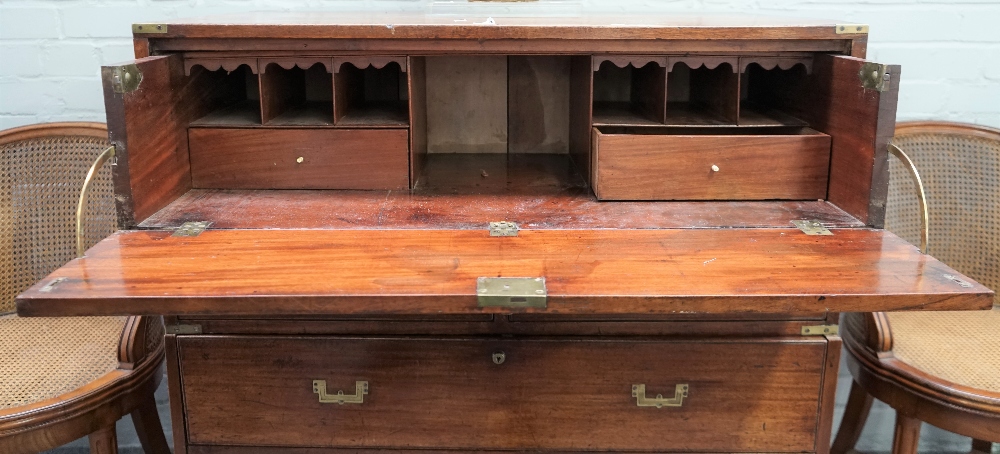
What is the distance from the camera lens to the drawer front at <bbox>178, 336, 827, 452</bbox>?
1229 mm

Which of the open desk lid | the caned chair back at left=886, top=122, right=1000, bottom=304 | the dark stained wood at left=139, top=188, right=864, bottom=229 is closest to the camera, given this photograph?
the open desk lid

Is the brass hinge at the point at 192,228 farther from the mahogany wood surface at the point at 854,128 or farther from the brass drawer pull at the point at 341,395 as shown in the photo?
the mahogany wood surface at the point at 854,128

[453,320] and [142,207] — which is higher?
[142,207]

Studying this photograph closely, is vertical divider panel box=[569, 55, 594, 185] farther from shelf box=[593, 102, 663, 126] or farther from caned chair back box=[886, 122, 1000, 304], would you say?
caned chair back box=[886, 122, 1000, 304]

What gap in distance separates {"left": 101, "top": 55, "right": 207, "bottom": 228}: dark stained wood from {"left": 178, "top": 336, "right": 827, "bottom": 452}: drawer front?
0.25 meters

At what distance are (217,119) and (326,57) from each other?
0.92 feet

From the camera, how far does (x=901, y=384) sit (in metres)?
1.51

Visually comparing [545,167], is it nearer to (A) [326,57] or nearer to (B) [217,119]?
(A) [326,57]

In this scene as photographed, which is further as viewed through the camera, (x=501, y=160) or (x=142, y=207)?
(x=501, y=160)

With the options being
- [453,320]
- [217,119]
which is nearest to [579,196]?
[453,320]

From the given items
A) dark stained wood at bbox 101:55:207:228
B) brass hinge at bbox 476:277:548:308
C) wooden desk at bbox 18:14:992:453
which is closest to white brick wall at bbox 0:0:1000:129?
wooden desk at bbox 18:14:992:453

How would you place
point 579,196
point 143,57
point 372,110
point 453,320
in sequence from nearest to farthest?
1. point 453,320
2. point 143,57
3. point 579,196
4. point 372,110

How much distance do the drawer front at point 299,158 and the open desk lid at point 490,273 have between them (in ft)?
0.81

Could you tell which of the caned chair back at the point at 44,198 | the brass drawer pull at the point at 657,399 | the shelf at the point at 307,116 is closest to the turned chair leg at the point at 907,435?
the brass drawer pull at the point at 657,399
